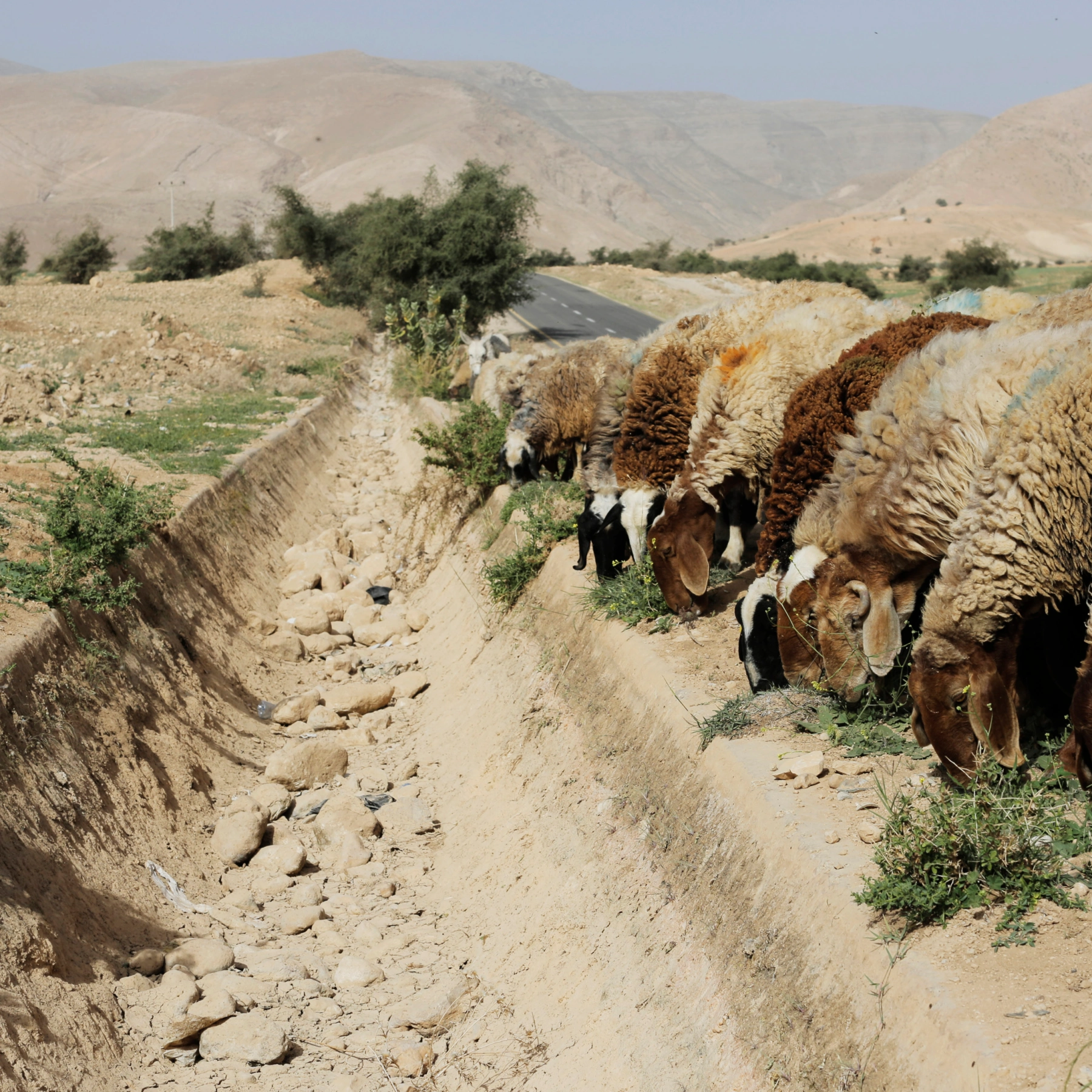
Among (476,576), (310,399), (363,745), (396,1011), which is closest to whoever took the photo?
(396,1011)

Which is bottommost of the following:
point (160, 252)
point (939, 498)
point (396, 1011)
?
point (396, 1011)

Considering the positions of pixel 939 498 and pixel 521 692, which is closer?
pixel 939 498

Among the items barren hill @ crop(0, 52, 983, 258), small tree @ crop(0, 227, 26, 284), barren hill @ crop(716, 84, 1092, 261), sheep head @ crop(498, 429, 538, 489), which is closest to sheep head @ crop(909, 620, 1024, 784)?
sheep head @ crop(498, 429, 538, 489)

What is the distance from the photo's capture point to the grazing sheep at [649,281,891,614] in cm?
750

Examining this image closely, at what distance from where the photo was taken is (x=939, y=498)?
16.7ft

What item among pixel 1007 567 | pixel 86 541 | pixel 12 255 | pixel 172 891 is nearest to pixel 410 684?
pixel 86 541

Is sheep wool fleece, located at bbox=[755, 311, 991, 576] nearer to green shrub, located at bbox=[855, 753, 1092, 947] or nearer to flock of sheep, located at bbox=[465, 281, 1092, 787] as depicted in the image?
flock of sheep, located at bbox=[465, 281, 1092, 787]

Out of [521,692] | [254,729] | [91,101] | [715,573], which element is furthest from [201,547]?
[91,101]

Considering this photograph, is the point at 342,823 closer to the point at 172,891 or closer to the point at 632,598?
the point at 172,891

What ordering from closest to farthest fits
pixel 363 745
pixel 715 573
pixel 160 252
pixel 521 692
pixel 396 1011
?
pixel 396 1011
pixel 715 573
pixel 521 692
pixel 363 745
pixel 160 252

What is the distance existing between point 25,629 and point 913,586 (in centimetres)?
583

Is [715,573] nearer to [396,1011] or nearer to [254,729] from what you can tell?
[396,1011]

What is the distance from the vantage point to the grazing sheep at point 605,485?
27.3 feet

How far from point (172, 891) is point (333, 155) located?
120350 mm
